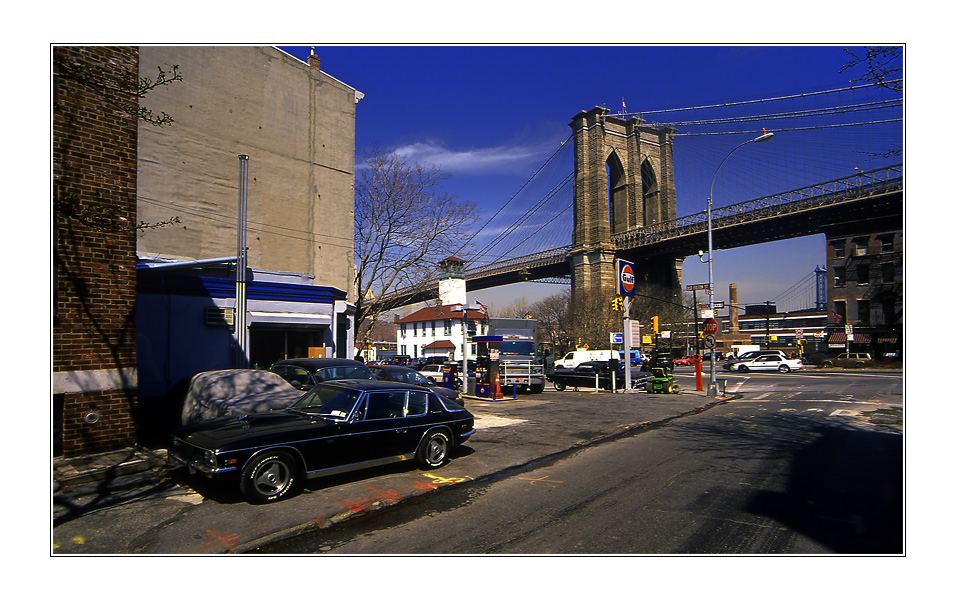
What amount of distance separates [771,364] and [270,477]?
42412 mm

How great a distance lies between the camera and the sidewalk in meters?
5.68

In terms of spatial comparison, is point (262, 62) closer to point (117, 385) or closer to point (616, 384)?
point (117, 385)

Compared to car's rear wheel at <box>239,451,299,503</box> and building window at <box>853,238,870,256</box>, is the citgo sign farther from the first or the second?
car's rear wheel at <box>239,451,299,503</box>

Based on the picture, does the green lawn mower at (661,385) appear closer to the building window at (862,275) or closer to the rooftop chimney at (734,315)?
the building window at (862,275)

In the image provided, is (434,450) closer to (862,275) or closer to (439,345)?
(862,275)

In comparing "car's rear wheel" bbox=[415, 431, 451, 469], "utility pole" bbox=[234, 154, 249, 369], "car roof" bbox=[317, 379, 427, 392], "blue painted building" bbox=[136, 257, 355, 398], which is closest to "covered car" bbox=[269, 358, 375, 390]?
"utility pole" bbox=[234, 154, 249, 369]

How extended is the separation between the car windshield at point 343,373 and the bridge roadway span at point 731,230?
38.3 feet

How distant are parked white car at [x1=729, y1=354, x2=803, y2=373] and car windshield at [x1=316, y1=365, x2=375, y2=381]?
36.4 meters

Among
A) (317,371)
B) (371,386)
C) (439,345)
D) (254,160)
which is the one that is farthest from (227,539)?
(439,345)

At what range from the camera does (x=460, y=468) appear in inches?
350

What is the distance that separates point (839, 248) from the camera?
115 ft

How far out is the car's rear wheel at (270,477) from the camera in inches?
261

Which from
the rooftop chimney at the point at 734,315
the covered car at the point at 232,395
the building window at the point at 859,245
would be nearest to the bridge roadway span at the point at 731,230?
the building window at the point at 859,245

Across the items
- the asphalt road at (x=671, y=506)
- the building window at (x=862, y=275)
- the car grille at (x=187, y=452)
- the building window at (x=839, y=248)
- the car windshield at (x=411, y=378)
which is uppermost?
the building window at (x=839, y=248)
